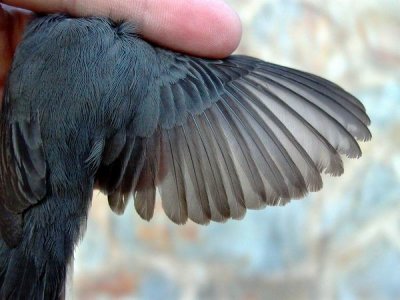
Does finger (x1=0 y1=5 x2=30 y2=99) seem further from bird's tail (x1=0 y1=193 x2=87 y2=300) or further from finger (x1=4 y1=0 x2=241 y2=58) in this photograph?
bird's tail (x1=0 y1=193 x2=87 y2=300)

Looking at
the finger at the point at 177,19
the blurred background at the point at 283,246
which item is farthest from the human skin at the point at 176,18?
the blurred background at the point at 283,246

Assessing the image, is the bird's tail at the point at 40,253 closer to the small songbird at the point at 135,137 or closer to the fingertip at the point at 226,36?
the small songbird at the point at 135,137

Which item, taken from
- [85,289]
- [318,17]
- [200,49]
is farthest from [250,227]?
[200,49]

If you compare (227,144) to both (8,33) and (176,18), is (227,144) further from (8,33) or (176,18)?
(8,33)

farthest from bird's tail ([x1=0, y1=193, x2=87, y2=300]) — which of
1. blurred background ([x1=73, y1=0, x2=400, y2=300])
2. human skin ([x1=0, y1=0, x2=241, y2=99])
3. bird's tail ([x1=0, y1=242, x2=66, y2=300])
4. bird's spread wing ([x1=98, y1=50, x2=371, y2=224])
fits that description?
blurred background ([x1=73, y1=0, x2=400, y2=300])

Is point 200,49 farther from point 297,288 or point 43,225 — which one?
point 297,288

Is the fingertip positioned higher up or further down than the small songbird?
higher up

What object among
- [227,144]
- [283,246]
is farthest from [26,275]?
[283,246]
